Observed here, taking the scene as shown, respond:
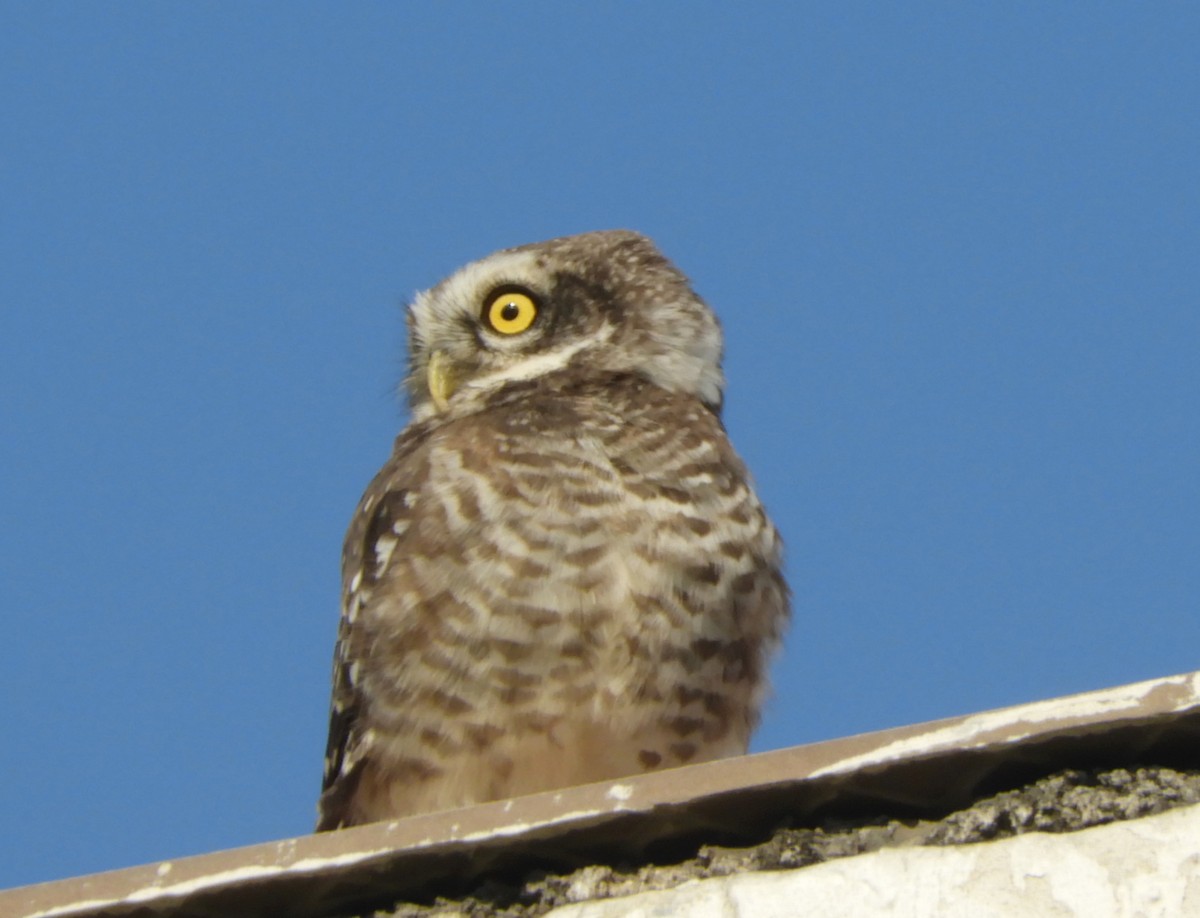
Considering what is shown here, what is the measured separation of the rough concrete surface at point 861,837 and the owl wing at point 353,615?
1799 millimetres

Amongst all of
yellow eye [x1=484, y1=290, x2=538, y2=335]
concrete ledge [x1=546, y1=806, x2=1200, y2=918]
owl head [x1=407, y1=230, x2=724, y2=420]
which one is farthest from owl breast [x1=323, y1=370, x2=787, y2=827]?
concrete ledge [x1=546, y1=806, x2=1200, y2=918]

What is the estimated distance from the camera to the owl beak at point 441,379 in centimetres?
499

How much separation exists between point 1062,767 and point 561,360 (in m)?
2.82

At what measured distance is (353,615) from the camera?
4246 millimetres

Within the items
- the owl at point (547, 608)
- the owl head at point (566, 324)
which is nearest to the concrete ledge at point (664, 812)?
the owl at point (547, 608)

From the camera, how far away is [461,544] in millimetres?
4000

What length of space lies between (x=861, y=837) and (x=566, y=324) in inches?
115

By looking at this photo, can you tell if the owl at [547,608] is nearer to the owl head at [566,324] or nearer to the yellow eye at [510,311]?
the owl head at [566,324]

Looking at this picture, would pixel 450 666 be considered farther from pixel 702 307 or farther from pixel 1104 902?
pixel 1104 902

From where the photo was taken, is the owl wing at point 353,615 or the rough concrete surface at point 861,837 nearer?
the rough concrete surface at point 861,837

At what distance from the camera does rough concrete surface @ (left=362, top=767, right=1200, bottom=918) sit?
215cm

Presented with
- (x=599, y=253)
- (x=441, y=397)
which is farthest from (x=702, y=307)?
(x=441, y=397)

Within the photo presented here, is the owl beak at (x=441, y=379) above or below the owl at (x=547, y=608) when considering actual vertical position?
above

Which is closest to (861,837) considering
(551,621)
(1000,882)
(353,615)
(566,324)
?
(1000,882)
